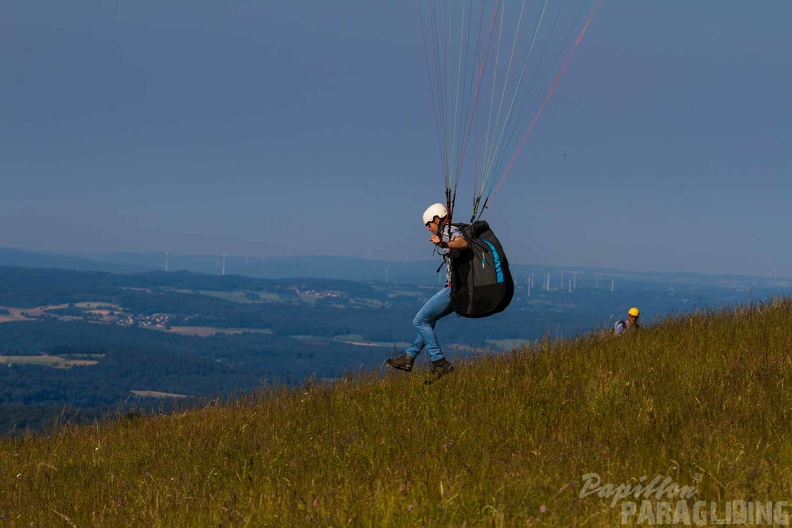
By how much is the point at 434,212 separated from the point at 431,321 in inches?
56.0

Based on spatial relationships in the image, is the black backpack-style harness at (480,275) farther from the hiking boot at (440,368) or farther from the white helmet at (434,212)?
the hiking boot at (440,368)

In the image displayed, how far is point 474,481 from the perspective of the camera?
5.78 metres

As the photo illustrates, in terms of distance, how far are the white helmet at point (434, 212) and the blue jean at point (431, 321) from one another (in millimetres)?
893

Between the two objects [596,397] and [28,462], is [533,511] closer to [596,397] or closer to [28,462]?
[596,397]

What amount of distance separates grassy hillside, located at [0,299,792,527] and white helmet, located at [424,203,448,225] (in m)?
1.99

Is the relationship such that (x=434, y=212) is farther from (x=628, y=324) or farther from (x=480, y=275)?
(x=628, y=324)

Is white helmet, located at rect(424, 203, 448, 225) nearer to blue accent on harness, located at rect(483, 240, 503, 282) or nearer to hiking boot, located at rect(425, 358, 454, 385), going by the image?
blue accent on harness, located at rect(483, 240, 503, 282)

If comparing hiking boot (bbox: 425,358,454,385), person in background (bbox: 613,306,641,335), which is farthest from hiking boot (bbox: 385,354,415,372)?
person in background (bbox: 613,306,641,335)

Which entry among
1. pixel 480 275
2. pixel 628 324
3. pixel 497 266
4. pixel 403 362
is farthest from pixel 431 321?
pixel 628 324

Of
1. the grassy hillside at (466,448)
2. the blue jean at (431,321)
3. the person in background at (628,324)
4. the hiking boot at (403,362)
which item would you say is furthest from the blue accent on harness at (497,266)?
the person in background at (628,324)

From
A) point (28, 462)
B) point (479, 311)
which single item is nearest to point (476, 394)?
point (479, 311)

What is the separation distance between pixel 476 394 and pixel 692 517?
4.35 m

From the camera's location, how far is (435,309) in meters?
10.3

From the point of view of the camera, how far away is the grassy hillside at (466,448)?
17.6ft
